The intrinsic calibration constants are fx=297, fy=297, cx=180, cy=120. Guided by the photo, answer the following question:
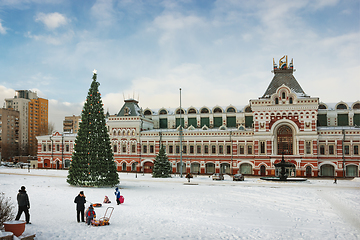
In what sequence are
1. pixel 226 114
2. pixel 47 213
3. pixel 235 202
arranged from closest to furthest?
pixel 47 213 < pixel 235 202 < pixel 226 114

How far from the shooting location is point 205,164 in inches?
2331

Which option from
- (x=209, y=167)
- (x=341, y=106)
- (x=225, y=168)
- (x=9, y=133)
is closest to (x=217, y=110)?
(x=209, y=167)

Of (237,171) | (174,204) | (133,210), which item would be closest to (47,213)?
(133,210)

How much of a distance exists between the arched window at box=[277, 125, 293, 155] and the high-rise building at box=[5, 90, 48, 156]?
10228cm

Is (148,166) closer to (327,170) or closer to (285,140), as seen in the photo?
(285,140)

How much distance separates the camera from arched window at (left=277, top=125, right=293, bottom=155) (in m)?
54.2

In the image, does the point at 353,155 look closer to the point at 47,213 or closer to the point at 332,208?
the point at 332,208

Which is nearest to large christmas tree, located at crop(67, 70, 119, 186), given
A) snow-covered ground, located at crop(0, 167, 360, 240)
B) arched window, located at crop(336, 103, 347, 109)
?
snow-covered ground, located at crop(0, 167, 360, 240)

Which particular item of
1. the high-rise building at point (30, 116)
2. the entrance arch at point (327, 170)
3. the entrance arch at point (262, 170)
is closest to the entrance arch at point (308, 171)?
the entrance arch at point (327, 170)

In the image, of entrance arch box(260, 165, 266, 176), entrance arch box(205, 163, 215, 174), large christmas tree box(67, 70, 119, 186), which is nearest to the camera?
large christmas tree box(67, 70, 119, 186)

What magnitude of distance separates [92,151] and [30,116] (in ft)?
360

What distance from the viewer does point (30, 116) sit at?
127000mm

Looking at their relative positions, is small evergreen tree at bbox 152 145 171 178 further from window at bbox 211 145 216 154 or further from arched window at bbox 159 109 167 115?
arched window at bbox 159 109 167 115

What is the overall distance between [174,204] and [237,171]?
35834mm
